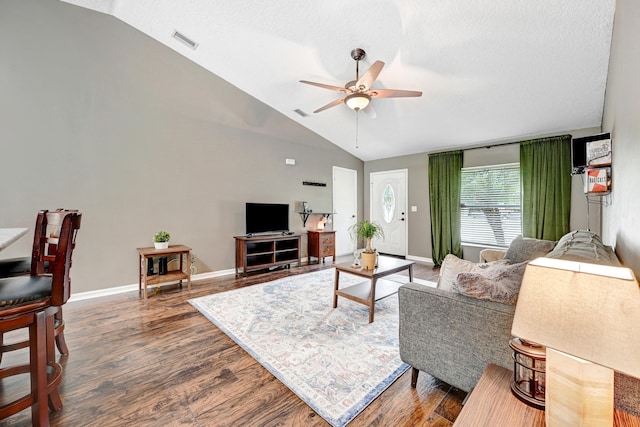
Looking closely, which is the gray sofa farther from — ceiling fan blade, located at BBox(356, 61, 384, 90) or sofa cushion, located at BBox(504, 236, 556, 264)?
ceiling fan blade, located at BBox(356, 61, 384, 90)

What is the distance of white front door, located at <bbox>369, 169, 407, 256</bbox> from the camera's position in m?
6.09

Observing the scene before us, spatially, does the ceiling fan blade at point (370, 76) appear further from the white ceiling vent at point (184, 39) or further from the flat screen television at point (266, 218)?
the flat screen television at point (266, 218)

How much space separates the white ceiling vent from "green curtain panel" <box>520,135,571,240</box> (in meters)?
5.19

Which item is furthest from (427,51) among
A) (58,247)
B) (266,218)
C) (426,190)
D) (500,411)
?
(58,247)

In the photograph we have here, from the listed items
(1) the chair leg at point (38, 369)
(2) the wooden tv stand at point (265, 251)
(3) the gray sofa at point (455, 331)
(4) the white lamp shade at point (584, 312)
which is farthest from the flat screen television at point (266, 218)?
(4) the white lamp shade at point (584, 312)

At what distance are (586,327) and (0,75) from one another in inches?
195

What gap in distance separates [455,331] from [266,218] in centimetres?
385

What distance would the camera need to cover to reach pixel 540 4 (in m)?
2.29

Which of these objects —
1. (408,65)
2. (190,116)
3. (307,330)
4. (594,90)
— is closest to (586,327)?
(307,330)

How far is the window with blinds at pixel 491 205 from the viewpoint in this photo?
15.3 ft

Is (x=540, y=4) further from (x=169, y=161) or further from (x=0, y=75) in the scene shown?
(x=0, y=75)

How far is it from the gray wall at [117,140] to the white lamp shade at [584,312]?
14.2ft

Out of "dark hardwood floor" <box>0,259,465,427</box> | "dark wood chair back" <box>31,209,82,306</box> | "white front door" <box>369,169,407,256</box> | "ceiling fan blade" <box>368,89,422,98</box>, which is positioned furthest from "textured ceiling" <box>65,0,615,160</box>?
"dark hardwood floor" <box>0,259,465,427</box>

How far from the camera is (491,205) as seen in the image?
4871 mm
